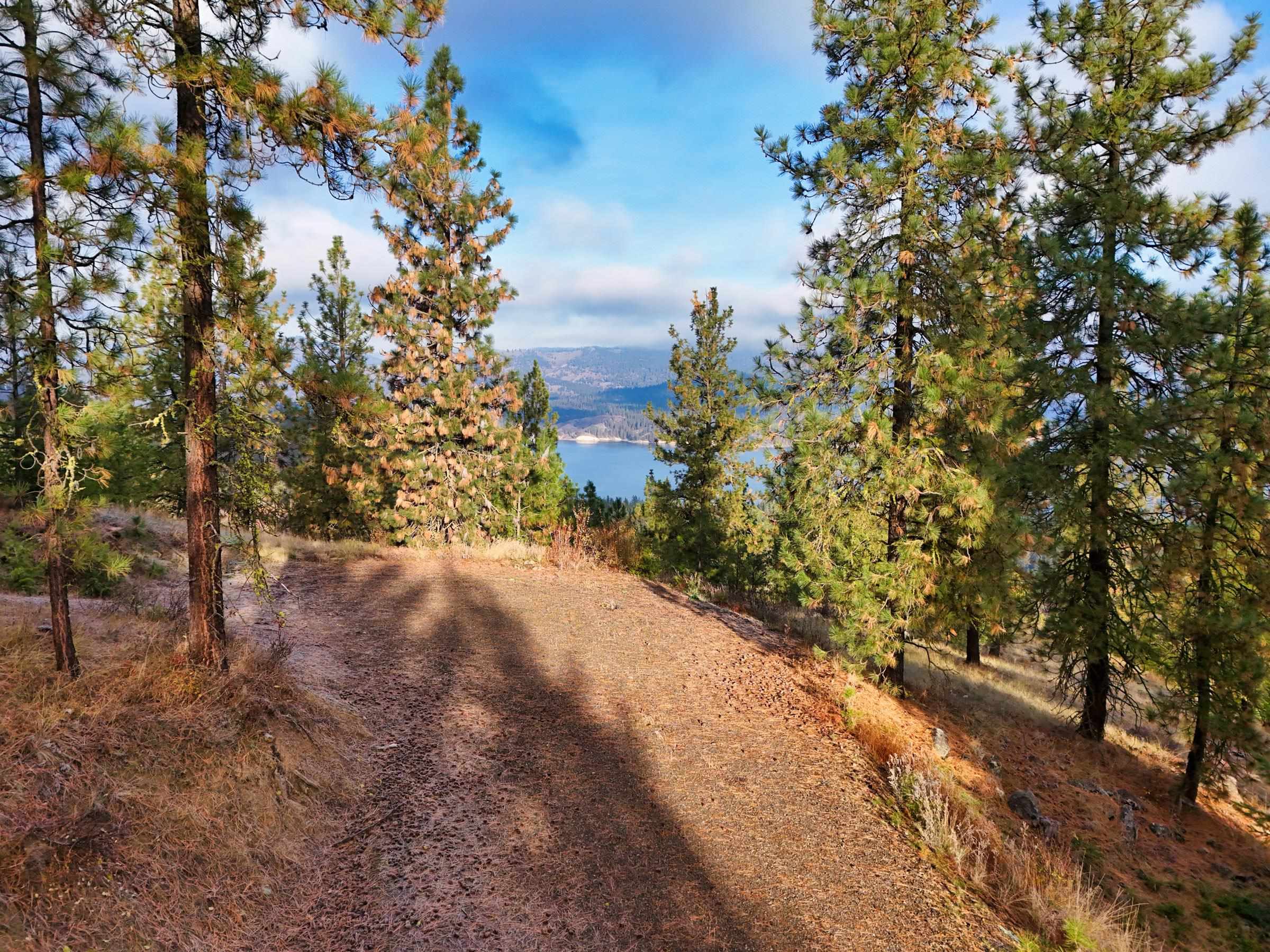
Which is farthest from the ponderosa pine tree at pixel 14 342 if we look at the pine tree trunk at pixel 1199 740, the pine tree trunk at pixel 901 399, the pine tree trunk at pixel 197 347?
the pine tree trunk at pixel 1199 740

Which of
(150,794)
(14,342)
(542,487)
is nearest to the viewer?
(150,794)

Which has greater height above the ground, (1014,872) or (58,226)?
(58,226)

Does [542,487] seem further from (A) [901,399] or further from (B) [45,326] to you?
(B) [45,326]

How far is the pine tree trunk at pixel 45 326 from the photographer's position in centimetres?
398

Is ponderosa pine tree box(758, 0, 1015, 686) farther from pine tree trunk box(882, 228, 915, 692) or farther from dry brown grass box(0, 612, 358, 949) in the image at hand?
dry brown grass box(0, 612, 358, 949)

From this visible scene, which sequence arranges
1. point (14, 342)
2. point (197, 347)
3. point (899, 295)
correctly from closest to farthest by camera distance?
1. point (14, 342)
2. point (197, 347)
3. point (899, 295)

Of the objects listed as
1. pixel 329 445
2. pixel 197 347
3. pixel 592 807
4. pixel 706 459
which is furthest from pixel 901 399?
pixel 329 445

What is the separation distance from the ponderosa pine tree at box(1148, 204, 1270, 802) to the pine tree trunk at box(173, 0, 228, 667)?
11.7m

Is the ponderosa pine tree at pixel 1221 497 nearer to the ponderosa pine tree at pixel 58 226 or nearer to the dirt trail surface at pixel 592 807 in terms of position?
the dirt trail surface at pixel 592 807

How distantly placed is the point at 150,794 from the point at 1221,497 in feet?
41.5

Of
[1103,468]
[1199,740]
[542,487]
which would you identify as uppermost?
[1103,468]

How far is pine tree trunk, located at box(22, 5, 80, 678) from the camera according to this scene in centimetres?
398

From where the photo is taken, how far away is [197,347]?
14.7 feet

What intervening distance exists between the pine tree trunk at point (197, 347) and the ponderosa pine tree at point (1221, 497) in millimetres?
11735
